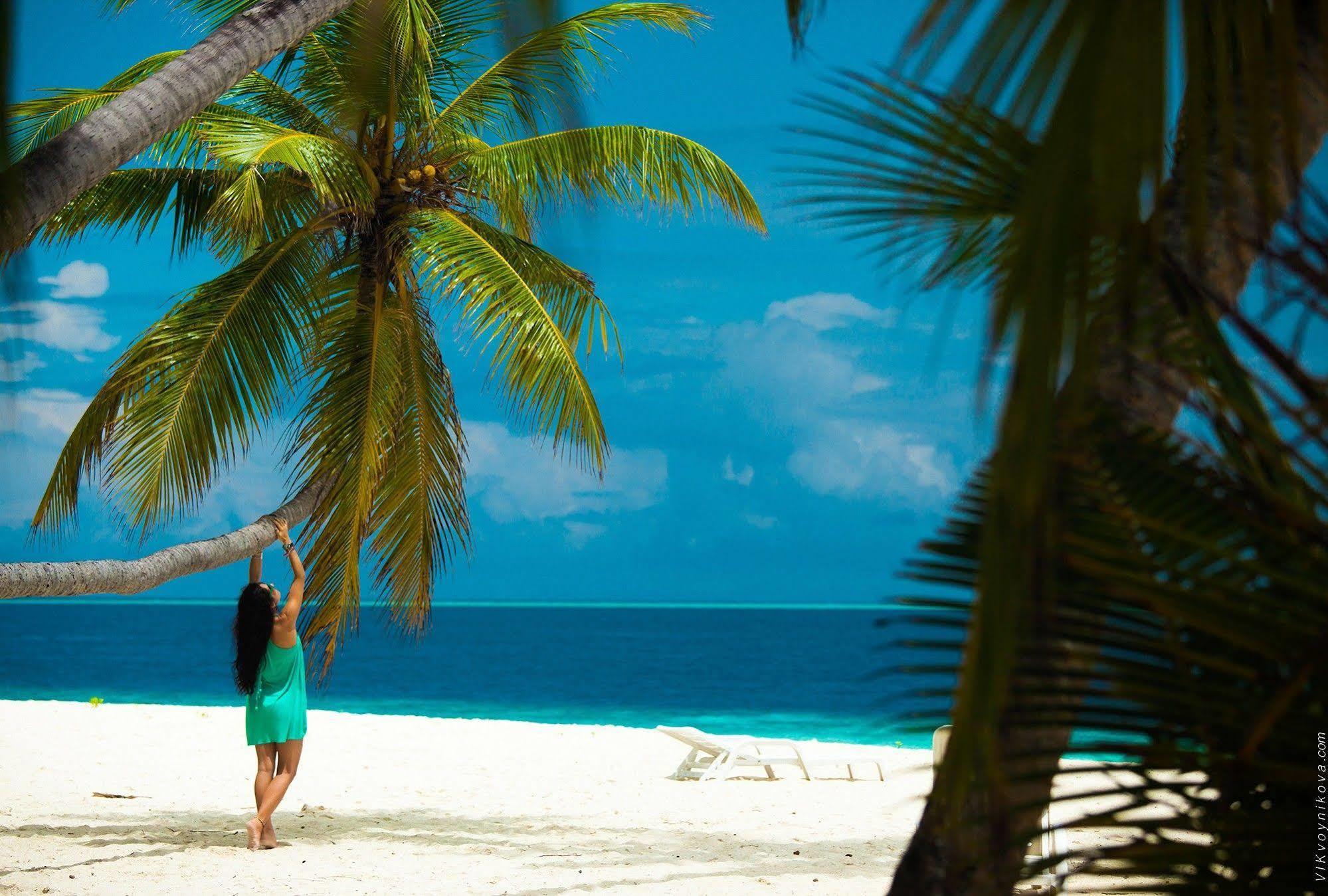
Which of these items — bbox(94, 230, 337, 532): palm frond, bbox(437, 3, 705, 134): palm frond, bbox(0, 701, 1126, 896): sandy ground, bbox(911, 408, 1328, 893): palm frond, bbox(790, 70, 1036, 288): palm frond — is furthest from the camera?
bbox(437, 3, 705, 134): palm frond

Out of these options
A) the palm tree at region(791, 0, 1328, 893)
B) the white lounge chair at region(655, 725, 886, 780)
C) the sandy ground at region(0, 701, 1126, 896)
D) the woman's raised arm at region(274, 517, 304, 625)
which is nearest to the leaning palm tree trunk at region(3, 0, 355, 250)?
the palm tree at region(791, 0, 1328, 893)

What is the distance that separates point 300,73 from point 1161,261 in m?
8.93

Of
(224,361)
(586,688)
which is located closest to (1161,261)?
(224,361)

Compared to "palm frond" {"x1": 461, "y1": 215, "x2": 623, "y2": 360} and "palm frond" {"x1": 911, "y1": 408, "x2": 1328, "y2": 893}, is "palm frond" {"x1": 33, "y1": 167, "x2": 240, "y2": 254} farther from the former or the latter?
"palm frond" {"x1": 911, "y1": 408, "x2": 1328, "y2": 893}

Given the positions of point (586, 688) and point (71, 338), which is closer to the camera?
point (71, 338)

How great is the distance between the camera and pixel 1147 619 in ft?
5.19

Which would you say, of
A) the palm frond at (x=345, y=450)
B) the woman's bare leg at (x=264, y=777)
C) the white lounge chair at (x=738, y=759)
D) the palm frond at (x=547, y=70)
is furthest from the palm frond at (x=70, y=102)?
the white lounge chair at (x=738, y=759)

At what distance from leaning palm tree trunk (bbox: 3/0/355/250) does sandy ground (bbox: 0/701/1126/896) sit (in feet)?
14.7

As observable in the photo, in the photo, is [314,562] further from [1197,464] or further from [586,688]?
[586,688]

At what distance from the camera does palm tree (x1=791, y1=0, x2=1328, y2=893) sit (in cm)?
93

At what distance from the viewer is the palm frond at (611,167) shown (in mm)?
8648

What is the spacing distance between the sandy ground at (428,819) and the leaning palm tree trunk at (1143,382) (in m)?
5.09

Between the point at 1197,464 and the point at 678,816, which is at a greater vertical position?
the point at 1197,464

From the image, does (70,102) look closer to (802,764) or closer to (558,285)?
(558,285)
